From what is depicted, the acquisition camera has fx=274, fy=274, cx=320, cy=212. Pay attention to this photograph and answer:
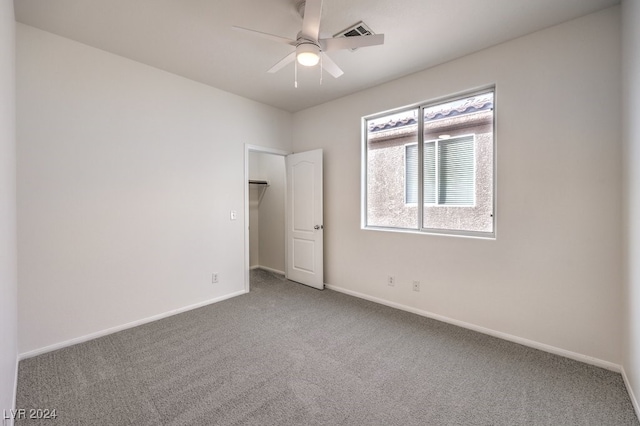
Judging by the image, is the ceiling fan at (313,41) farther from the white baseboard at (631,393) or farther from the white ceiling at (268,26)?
the white baseboard at (631,393)

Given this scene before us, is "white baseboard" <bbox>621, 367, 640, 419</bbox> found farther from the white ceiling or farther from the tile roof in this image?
the white ceiling

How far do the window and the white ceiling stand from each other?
0.57 metres

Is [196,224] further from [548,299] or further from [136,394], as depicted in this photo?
[548,299]

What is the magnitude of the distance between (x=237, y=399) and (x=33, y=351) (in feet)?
6.40

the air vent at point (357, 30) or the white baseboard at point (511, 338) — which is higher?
the air vent at point (357, 30)

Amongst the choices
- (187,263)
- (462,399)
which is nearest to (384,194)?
(462,399)

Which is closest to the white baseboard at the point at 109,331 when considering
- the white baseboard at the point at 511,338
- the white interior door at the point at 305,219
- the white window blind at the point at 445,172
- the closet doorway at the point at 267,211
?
the white interior door at the point at 305,219

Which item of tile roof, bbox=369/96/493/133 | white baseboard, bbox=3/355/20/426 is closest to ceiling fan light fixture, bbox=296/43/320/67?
tile roof, bbox=369/96/493/133

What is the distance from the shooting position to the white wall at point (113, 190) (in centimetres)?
235

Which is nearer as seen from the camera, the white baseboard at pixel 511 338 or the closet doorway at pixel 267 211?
the white baseboard at pixel 511 338

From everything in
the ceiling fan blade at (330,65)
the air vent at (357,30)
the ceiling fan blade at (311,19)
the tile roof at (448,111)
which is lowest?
the tile roof at (448,111)

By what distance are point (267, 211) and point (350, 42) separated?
150 inches

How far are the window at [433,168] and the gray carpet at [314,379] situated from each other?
47.2 inches

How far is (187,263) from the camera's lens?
3.35 meters
